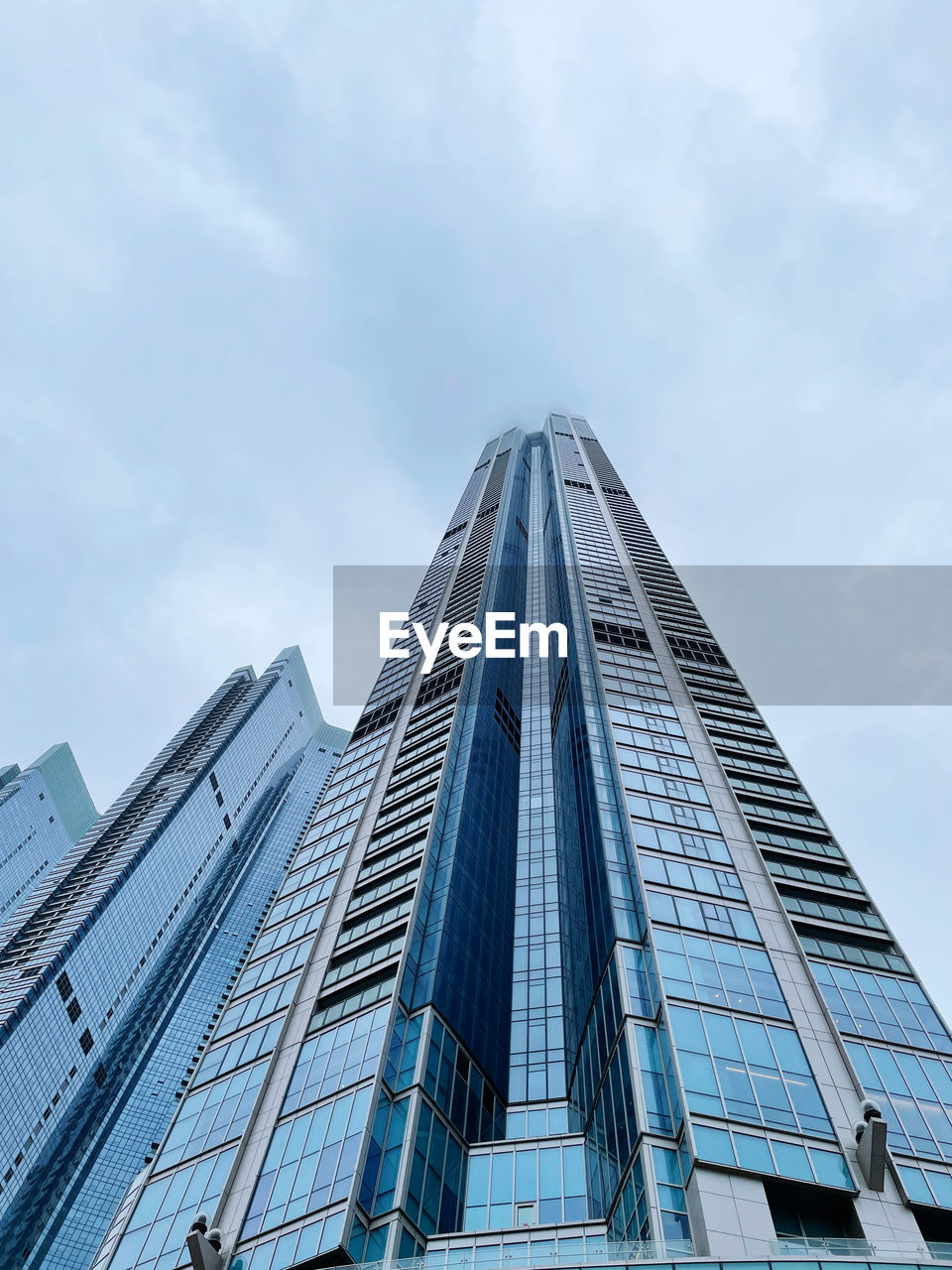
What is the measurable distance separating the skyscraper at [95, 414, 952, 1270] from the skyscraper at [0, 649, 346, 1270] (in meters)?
45.3

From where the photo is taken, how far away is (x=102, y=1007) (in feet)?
506

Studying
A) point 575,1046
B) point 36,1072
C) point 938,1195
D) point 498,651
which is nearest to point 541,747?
point 498,651

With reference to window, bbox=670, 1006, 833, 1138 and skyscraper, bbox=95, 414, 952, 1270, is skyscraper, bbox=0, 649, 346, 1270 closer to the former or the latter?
skyscraper, bbox=95, 414, 952, 1270

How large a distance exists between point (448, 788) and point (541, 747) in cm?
2481

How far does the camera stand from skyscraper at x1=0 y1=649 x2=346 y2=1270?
422 ft

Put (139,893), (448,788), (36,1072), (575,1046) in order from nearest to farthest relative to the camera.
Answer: (575,1046) → (448,788) → (36,1072) → (139,893)

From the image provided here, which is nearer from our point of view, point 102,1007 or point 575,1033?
point 575,1033

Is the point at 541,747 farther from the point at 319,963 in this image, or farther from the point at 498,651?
the point at 319,963

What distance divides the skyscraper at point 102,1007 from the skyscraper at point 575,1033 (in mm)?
45271

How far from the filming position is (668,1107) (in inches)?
1656

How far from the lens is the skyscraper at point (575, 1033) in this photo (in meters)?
38.4

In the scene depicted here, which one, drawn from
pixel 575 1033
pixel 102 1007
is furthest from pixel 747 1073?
pixel 102 1007

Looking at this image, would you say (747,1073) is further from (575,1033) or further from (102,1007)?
(102,1007)

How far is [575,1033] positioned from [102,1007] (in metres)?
118
